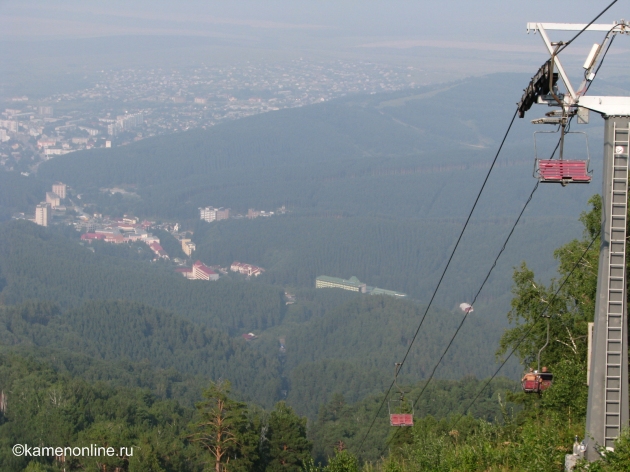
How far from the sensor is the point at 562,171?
970 centimetres

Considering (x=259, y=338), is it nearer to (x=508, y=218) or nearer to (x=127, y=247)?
(x=127, y=247)

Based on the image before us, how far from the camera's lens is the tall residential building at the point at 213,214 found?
575 feet

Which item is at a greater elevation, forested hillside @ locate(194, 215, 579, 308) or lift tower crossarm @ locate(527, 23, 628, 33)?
lift tower crossarm @ locate(527, 23, 628, 33)

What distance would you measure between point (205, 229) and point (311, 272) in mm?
37304

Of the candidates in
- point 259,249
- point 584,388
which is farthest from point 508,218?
point 584,388

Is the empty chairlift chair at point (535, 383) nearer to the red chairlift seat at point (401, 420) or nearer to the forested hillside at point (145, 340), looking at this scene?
the red chairlift seat at point (401, 420)

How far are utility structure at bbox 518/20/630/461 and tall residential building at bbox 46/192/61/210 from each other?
576ft

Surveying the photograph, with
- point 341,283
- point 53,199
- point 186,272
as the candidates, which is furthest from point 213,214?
point 341,283

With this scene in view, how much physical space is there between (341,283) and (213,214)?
54.2 m

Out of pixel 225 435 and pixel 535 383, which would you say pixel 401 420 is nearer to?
pixel 535 383

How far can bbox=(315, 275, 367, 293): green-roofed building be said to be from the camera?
416 ft

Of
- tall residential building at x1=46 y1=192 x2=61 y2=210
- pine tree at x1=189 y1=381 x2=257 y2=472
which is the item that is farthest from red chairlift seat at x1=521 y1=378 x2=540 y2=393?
tall residential building at x1=46 y1=192 x2=61 y2=210

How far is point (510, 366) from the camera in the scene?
76.7 metres

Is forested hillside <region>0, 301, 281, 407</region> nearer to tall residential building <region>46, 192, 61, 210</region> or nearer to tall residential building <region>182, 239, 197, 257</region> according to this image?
tall residential building <region>182, 239, 197, 257</region>
